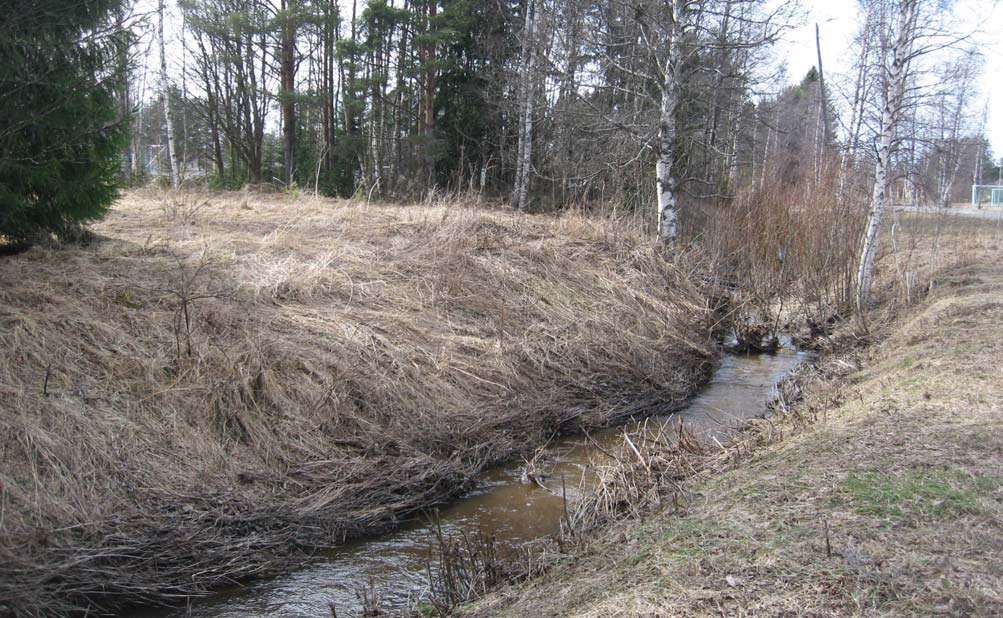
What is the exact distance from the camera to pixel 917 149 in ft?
38.3

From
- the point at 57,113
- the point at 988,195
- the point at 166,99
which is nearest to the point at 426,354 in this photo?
the point at 57,113

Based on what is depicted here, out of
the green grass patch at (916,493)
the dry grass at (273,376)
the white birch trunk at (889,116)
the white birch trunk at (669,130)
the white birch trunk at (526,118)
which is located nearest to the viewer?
the green grass patch at (916,493)

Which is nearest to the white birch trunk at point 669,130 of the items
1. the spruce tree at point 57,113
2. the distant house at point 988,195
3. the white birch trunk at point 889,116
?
the white birch trunk at point 889,116

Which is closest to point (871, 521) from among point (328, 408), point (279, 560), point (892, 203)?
point (279, 560)

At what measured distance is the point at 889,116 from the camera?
11352 millimetres

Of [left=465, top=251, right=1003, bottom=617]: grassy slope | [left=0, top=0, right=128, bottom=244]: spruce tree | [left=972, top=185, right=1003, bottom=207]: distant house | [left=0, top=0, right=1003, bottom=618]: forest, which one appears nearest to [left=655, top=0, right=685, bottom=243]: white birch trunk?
[left=0, top=0, right=1003, bottom=618]: forest

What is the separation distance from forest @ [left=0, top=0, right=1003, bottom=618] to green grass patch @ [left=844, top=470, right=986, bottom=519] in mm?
28

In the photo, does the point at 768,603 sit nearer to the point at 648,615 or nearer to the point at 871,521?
the point at 648,615

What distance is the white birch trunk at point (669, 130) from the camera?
39.8 ft

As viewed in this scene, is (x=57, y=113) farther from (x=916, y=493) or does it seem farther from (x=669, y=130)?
(x=669, y=130)

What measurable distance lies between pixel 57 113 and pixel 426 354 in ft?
14.8

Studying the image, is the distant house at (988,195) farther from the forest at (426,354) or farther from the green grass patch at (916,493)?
the green grass patch at (916,493)

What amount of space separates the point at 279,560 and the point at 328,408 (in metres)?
1.86

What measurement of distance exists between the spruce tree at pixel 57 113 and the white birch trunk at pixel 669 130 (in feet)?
27.6
